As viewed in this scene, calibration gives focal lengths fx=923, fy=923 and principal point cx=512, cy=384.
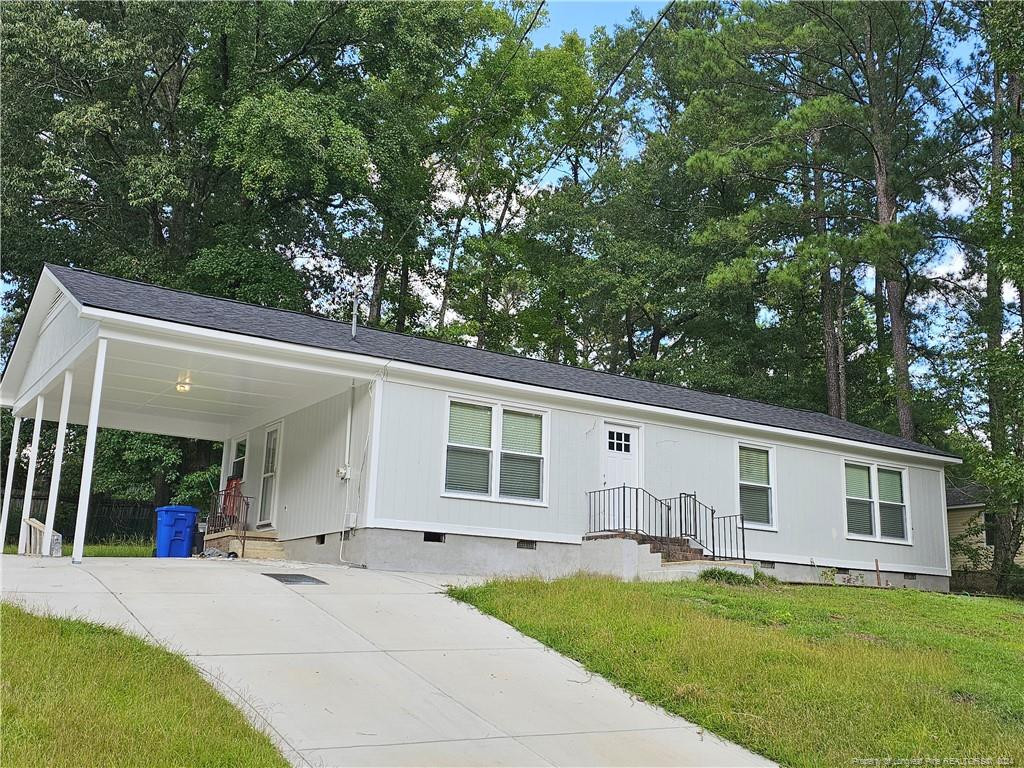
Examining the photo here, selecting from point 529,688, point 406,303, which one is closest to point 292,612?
point 529,688

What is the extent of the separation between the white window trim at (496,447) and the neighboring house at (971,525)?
13380 mm

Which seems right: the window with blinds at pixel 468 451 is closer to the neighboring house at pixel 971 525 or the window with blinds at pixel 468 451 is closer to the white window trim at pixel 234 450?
the white window trim at pixel 234 450

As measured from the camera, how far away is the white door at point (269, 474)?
651 inches

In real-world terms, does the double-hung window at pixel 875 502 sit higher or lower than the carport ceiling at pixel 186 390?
lower

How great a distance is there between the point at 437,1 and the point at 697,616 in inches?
816

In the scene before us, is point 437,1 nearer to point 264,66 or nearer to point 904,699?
point 264,66

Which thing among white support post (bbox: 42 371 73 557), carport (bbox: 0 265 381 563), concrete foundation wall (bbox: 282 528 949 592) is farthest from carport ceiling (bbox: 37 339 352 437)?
concrete foundation wall (bbox: 282 528 949 592)

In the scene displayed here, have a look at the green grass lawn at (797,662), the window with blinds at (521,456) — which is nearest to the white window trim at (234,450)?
the window with blinds at (521,456)

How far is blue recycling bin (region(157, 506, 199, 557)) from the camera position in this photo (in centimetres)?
1558

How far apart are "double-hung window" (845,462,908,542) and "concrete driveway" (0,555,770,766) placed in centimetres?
1045

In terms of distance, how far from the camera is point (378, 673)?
7262 millimetres

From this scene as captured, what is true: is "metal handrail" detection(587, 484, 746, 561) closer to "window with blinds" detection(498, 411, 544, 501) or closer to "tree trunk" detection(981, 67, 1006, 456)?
"window with blinds" detection(498, 411, 544, 501)

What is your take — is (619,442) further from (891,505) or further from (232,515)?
(232,515)

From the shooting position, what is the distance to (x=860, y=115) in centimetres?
2353
